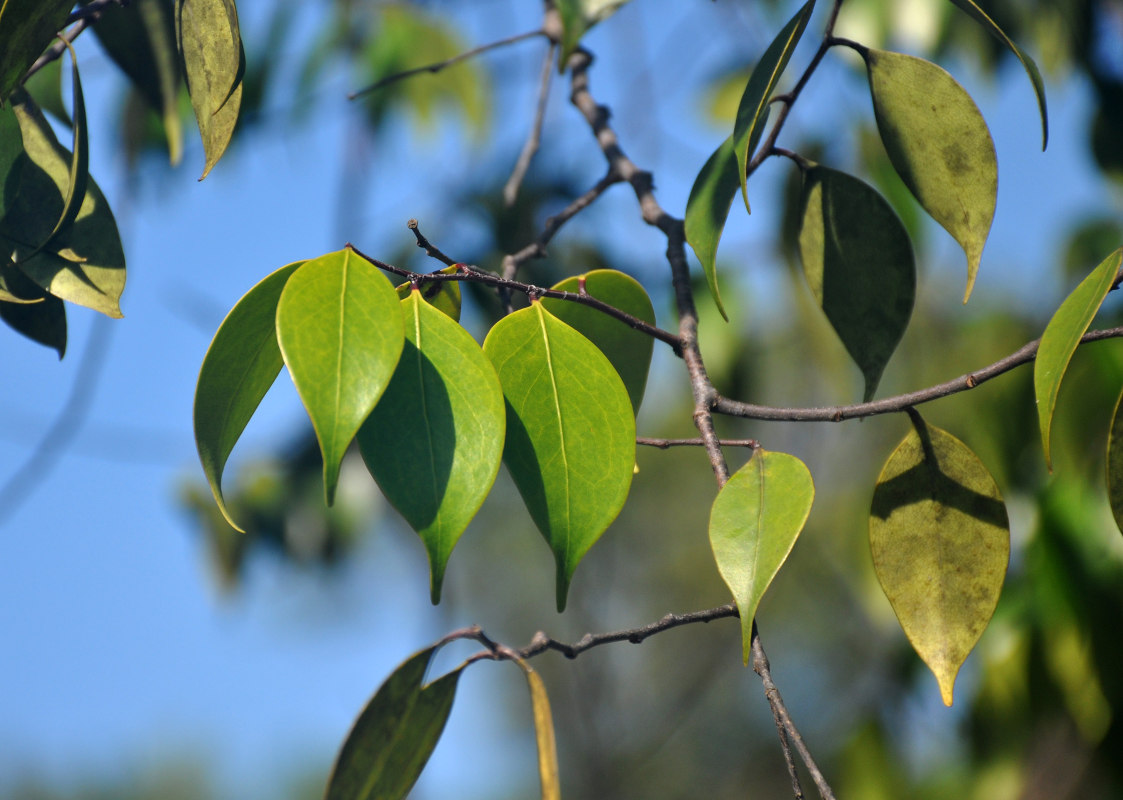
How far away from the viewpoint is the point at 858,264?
0.40 m

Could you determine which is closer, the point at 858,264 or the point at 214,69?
the point at 214,69

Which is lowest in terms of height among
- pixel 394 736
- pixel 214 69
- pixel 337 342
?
pixel 394 736

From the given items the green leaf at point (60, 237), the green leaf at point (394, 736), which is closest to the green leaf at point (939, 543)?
the green leaf at point (394, 736)

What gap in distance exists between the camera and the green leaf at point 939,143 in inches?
12.7

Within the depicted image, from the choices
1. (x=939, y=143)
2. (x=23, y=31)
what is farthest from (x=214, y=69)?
(x=939, y=143)

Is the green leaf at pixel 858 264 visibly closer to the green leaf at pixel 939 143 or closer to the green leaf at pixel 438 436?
the green leaf at pixel 939 143

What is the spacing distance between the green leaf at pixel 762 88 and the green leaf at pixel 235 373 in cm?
15

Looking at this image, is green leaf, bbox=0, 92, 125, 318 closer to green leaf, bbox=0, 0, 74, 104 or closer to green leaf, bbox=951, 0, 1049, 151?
green leaf, bbox=0, 0, 74, 104

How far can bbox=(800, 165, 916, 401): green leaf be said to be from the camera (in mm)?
390

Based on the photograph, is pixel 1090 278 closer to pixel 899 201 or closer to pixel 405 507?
pixel 405 507

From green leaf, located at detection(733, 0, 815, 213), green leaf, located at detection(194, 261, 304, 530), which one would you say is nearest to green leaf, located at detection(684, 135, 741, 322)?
green leaf, located at detection(733, 0, 815, 213)

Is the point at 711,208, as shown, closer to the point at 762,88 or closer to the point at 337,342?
the point at 762,88

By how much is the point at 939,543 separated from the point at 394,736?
22cm

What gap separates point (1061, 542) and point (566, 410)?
56 centimetres
